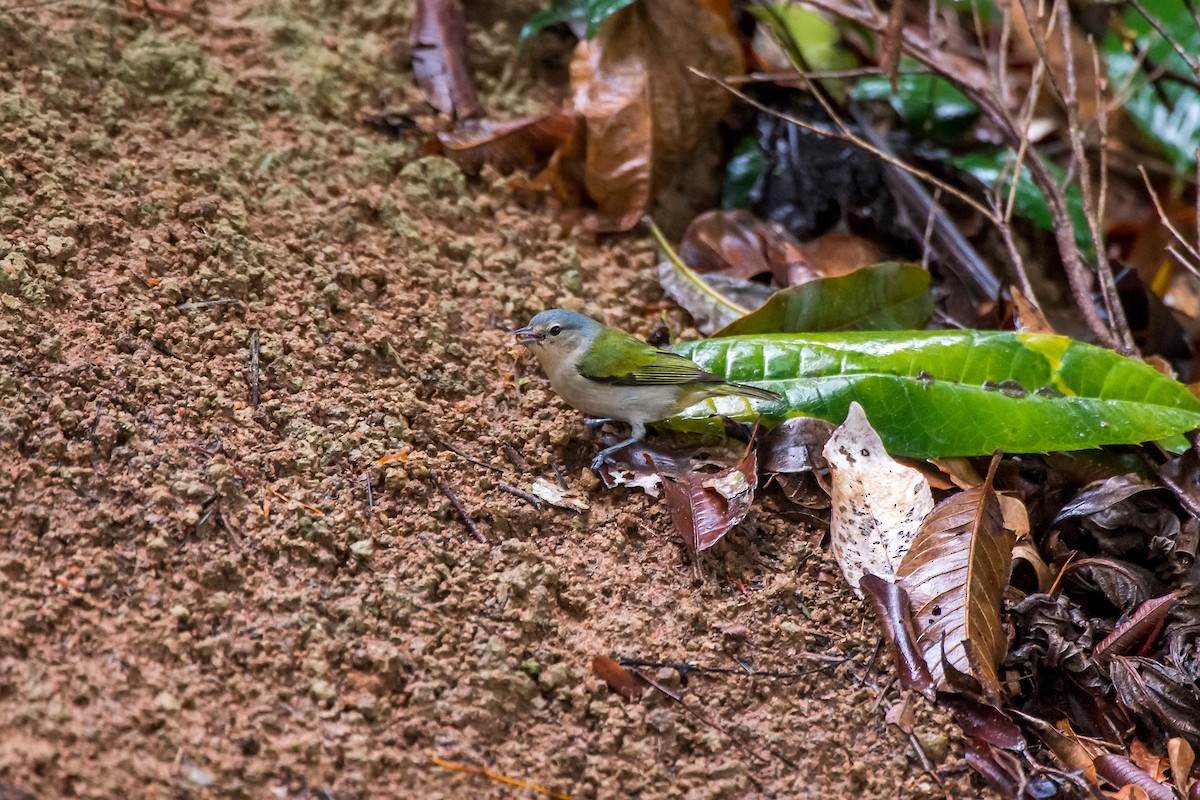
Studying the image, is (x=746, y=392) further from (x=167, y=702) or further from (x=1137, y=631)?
(x=167, y=702)

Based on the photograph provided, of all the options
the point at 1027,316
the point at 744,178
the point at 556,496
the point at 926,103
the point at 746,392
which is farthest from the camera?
the point at 926,103

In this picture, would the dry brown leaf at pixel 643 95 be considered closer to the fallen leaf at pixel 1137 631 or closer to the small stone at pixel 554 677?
the small stone at pixel 554 677

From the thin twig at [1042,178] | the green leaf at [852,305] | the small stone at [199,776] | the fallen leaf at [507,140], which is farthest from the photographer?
the fallen leaf at [507,140]

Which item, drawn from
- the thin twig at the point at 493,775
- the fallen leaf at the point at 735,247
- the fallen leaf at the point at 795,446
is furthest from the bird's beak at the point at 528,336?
the thin twig at the point at 493,775

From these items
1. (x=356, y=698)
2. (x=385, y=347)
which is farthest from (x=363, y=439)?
(x=356, y=698)

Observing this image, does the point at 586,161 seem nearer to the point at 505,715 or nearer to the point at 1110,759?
the point at 505,715

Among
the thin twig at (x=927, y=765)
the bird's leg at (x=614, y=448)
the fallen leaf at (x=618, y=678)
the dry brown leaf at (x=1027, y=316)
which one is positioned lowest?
the thin twig at (x=927, y=765)

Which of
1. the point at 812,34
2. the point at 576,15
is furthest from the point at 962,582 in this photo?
the point at 812,34
